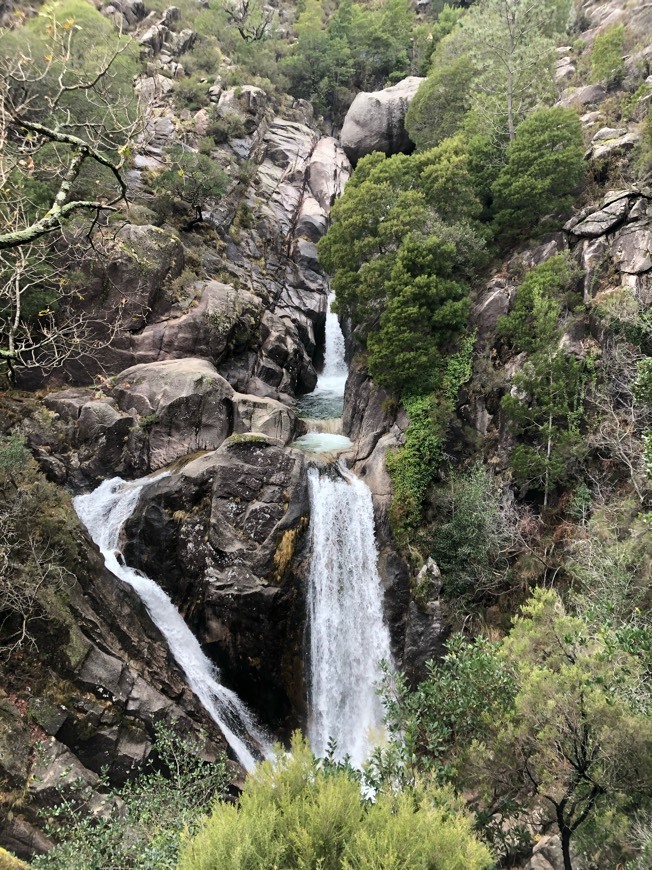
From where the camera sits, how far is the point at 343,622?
15.8m

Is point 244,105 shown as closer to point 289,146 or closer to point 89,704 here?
point 289,146

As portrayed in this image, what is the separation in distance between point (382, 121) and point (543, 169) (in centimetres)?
2552

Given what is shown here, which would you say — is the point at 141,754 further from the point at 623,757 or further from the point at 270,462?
the point at 623,757

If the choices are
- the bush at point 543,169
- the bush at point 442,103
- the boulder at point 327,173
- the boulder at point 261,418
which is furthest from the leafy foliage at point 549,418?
the boulder at point 327,173

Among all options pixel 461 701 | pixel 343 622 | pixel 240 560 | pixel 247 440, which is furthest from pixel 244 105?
pixel 461 701

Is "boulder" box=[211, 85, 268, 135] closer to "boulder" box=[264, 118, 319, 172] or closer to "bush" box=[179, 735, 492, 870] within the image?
"boulder" box=[264, 118, 319, 172]

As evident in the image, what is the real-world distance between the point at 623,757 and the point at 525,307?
562 inches

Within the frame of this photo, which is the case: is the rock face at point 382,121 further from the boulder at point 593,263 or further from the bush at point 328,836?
the bush at point 328,836

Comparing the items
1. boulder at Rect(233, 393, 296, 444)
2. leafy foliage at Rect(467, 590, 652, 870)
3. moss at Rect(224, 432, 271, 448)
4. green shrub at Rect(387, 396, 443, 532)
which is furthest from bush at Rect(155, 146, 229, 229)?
leafy foliage at Rect(467, 590, 652, 870)

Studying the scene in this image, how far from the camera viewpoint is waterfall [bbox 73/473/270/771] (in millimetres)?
14086

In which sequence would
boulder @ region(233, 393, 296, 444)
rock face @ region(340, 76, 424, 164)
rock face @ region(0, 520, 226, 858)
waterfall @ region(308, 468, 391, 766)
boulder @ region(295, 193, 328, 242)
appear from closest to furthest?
rock face @ region(0, 520, 226, 858) → waterfall @ region(308, 468, 391, 766) → boulder @ region(233, 393, 296, 444) → boulder @ region(295, 193, 328, 242) → rock face @ region(340, 76, 424, 164)

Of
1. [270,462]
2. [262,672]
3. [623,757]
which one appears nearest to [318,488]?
[270,462]

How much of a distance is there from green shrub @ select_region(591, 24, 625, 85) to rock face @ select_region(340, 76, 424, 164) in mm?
17014

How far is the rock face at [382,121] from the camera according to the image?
126 ft
